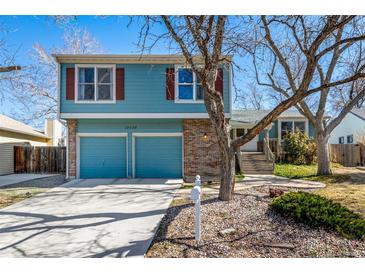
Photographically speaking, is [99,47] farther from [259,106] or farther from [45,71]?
[259,106]

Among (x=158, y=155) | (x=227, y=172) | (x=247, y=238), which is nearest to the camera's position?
(x=247, y=238)

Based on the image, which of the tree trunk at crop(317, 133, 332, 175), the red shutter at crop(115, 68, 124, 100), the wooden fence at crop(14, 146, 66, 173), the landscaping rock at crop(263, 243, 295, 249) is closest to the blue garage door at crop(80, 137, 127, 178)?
the red shutter at crop(115, 68, 124, 100)

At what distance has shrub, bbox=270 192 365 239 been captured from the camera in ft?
14.7

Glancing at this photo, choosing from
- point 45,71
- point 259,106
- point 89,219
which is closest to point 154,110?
point 89,219

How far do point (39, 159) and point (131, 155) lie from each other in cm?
704

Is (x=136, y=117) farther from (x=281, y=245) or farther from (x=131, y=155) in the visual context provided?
(x=281, y=245)

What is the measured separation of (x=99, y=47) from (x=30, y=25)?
42.0ft

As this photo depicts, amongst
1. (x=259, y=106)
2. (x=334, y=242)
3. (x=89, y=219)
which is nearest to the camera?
(x=334, y=242)

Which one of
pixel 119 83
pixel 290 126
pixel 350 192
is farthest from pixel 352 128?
pixel 119 83

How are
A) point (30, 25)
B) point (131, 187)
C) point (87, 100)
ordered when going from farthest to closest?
point (87, 100), point (131, 187), point (30, 25)

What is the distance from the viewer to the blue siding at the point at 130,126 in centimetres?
1184

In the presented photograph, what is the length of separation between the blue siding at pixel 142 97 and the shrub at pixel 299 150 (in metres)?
6.99

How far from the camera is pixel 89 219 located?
5797 millimetres

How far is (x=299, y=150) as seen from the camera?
16016 millimetres
